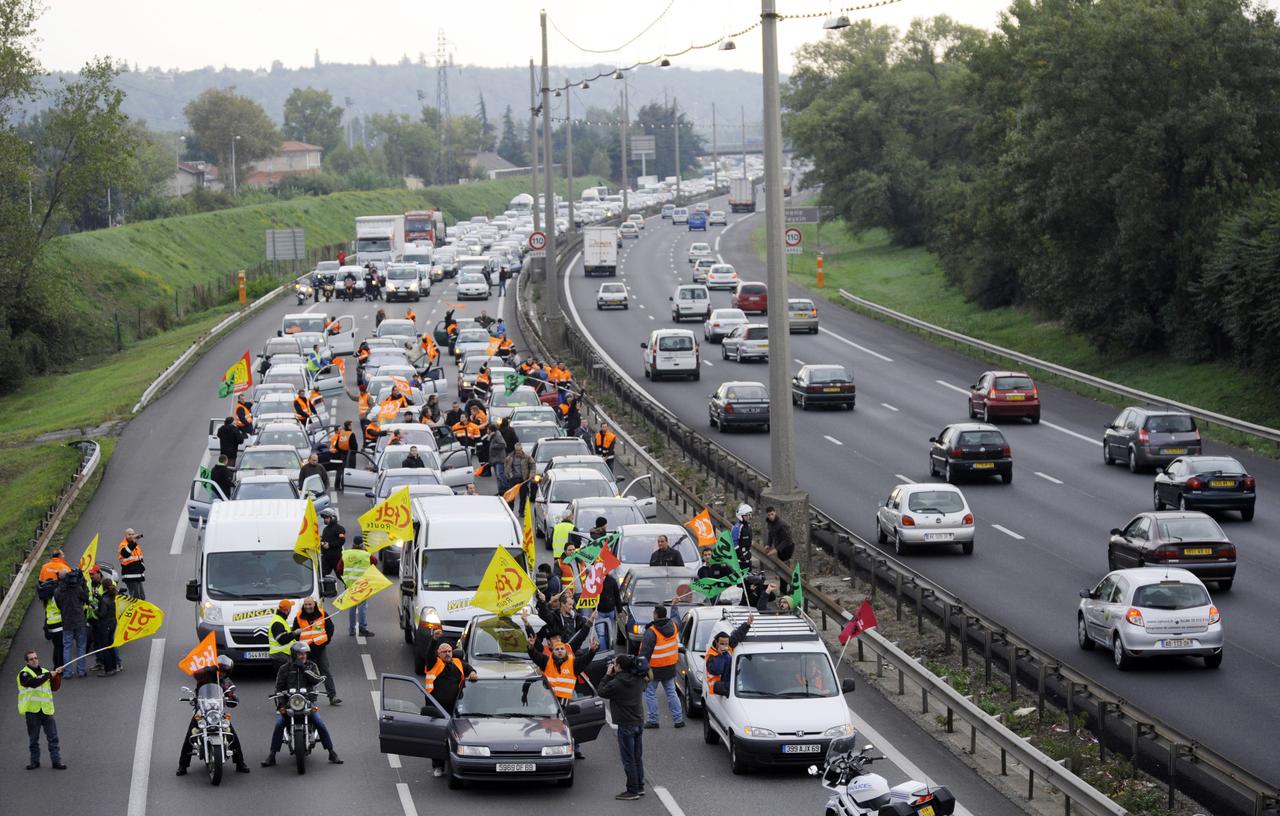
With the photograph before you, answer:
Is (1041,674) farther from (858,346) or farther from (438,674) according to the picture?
(858,346)

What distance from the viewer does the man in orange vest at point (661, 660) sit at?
68.0 feet

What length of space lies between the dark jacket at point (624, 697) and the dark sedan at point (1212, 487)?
739 inches

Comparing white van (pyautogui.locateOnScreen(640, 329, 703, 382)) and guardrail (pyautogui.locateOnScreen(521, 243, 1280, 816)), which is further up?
white van (pyautogui.locateOnScreen(640, 329, 703, 382))

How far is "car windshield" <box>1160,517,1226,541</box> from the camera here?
27484mm

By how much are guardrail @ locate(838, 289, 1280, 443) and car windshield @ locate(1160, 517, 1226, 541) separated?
1572cm

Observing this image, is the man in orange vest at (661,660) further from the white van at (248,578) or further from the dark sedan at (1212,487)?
the dark sedan at (1212,487)

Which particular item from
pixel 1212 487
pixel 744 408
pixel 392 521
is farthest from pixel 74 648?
pixel 744 408

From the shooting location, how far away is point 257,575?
80.2 feet

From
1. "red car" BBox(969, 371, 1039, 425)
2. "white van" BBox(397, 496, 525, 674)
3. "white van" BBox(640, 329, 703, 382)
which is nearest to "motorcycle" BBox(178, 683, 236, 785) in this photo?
"white van" BBox(397, 496, 525, 674)

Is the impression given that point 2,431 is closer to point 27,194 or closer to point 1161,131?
point 27,194

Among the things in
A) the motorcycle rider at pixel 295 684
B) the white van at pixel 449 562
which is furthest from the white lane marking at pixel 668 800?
the white van at pixel 449 562

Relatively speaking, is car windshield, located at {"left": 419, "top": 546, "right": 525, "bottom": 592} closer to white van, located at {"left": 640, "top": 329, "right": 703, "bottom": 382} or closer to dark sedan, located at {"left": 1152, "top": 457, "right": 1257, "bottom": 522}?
dark sedan, located at {"left": 1152, "top": 457, "right": 1257, "bottom": 522}

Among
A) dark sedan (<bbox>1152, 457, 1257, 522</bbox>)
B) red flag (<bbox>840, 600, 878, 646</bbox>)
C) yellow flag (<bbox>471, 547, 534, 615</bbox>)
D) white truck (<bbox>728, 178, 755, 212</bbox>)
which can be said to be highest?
white truck (<bbox>728, 178, 755, 212</bbox>)

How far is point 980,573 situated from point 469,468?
1151 cm
